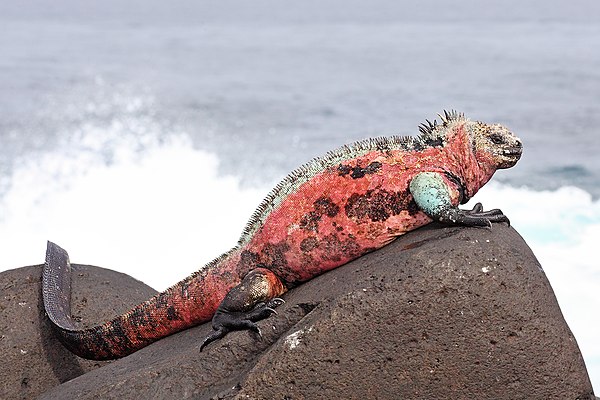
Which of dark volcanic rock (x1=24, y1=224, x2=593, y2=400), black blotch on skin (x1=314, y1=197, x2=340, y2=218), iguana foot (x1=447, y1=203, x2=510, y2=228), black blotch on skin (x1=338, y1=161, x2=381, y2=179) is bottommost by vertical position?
dark volcanic rock (x1=24, y1=224, x2=593, y2=400)

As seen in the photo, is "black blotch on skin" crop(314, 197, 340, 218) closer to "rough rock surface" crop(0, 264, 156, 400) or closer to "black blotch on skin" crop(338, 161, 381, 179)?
"black blotch on skin" crop(338, 161, 381, 179)

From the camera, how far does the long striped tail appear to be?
21.4 feet

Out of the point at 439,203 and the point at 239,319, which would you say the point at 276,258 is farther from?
the point at 439,203

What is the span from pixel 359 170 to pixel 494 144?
0.84 metres

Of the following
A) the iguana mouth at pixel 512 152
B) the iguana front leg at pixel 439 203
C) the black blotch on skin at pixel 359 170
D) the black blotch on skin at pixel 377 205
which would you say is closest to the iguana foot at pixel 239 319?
the black blotch on skin at pixel 377 205

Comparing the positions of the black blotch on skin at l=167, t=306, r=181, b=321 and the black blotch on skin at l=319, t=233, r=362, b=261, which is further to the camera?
the black blotch on skin at l=167, t=306, r=181, b=321

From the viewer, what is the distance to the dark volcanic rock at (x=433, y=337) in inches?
219

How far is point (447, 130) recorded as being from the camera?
20.5ft

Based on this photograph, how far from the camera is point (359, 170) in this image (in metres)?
6.18

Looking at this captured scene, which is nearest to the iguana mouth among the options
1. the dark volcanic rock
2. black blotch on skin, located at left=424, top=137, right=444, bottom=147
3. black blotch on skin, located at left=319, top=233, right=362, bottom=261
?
black blotch on skin, located at left=424, top=137, right=444, bottom=147

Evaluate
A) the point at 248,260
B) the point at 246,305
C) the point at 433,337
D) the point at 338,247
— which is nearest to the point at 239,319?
the point at 246,305

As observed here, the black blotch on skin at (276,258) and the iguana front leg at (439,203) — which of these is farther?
the black blotch on skin at (276,258)

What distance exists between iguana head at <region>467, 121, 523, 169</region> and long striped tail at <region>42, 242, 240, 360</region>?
1691mm

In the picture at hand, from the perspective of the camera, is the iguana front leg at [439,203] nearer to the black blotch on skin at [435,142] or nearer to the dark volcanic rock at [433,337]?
the dark volcanic rock at [433,337]
